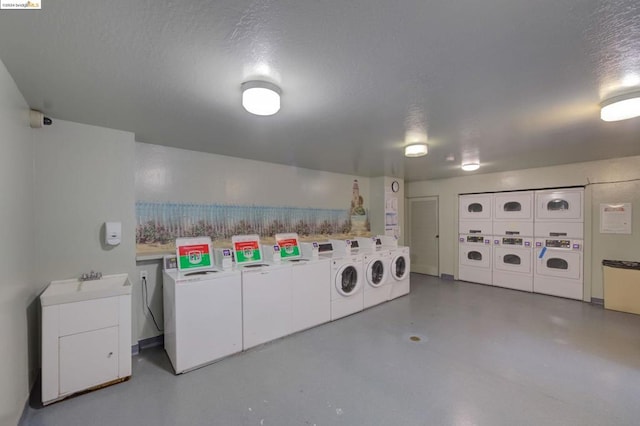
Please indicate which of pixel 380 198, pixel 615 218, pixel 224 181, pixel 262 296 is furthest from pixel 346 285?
pixel 615 218

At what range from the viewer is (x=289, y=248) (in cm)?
384

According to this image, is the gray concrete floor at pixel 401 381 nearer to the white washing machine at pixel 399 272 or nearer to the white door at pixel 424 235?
the white washing machine at pixel 399 272

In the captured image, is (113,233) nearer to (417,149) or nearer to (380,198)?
(417,149)

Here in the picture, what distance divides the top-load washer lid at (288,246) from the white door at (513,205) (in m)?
4.20

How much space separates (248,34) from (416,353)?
3.11 m

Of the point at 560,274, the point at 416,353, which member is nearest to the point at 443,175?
the point at 560,274

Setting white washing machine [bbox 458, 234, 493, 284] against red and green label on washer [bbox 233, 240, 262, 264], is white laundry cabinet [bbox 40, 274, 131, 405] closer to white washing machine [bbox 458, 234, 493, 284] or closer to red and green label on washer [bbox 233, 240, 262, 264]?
red and green label on washer [bbox 233, 240, 262, 264]

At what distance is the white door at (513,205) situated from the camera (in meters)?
5.05

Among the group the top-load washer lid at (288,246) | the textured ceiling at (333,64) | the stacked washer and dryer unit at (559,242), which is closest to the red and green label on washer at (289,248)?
the top-load washer lid at (288,246)

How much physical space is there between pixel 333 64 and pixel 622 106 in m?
2.14

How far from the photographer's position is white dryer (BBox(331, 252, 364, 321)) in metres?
3.76

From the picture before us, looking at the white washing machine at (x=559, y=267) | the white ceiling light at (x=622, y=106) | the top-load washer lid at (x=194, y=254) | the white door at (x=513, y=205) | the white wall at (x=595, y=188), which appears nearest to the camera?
the white ceiling light at (x=622, y=106)

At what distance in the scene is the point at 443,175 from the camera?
5789 mm

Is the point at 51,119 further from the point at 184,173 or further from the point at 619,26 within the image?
the point at 619,26
